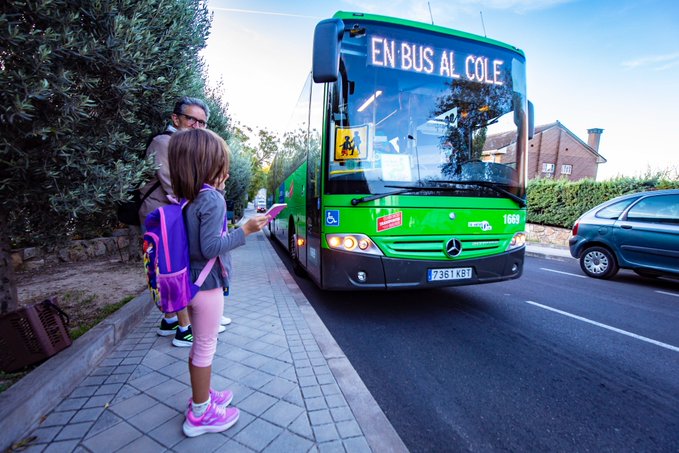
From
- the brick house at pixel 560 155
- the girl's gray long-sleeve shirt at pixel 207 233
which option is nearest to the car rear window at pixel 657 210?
the girl's gray long-sleeve shirt at pixel 207 233

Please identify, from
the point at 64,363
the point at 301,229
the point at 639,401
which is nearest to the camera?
the point at 64,363

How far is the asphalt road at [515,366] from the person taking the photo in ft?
7.21

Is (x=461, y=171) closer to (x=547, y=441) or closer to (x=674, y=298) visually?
(x=547, y=441)

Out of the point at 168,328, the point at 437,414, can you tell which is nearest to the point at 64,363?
the point at 168,328

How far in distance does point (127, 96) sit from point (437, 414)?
349cm

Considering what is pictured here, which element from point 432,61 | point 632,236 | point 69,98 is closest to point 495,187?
point 432,61

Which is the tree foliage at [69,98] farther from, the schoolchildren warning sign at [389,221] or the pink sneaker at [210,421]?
the schoolchildren warning sign at [389,221]

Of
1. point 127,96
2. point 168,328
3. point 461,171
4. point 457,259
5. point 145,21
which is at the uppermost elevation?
point 145,21

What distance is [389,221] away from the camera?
375 cm

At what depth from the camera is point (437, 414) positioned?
236cm

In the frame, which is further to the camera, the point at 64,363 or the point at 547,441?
the point at 64,363

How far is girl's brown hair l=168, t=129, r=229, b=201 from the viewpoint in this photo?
71.4 inches

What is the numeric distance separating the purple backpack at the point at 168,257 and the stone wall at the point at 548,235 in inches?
647

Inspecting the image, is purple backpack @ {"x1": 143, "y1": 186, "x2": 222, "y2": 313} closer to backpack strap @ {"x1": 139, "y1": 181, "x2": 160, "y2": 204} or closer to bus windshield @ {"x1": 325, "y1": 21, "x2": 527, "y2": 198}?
backpack strap @ {"x1": 139, "y1": 181, "x2": 160, "y2": 204}
